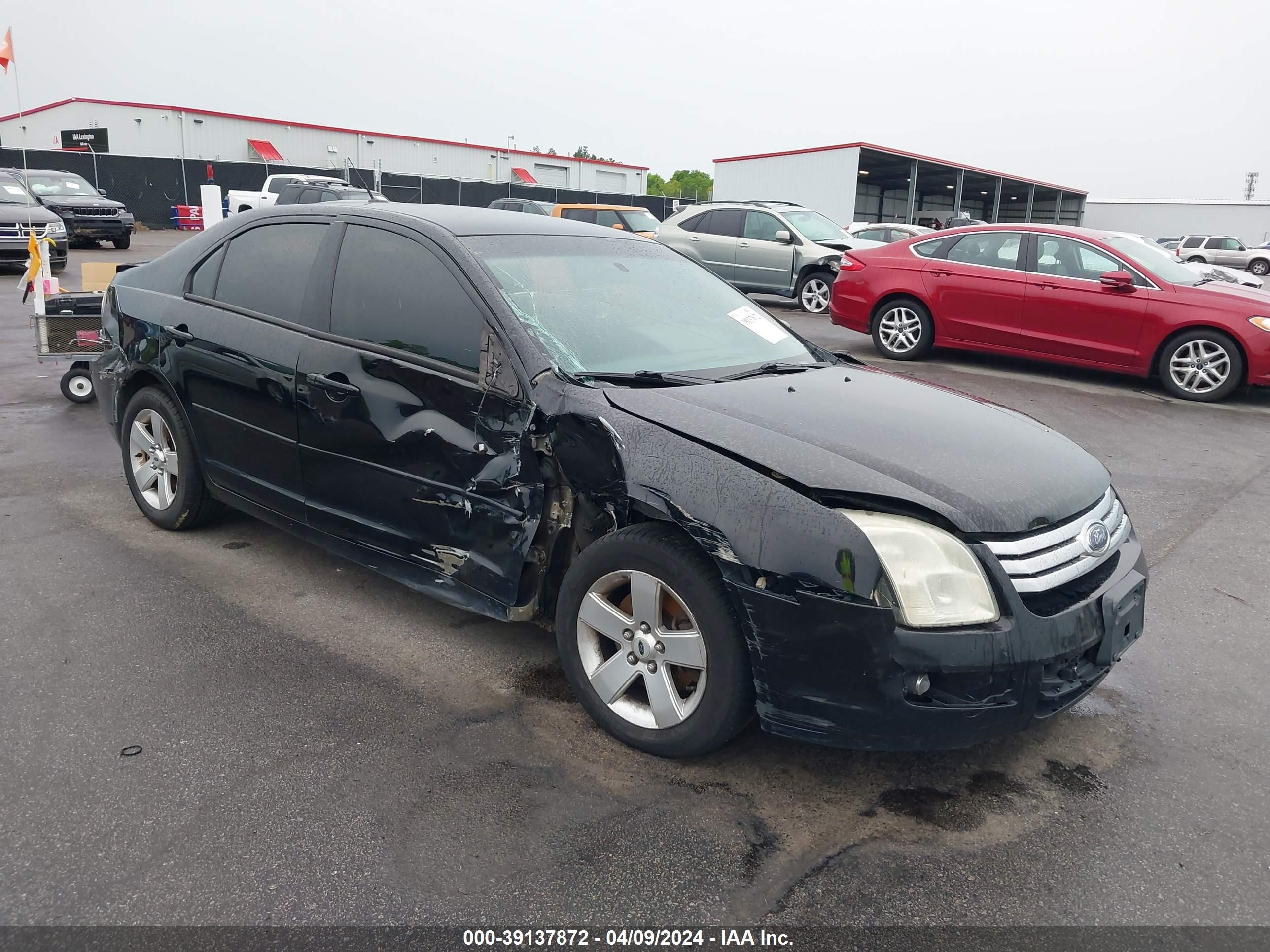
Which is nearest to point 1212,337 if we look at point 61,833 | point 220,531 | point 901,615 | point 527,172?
point 901,615

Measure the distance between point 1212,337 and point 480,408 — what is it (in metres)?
8.05

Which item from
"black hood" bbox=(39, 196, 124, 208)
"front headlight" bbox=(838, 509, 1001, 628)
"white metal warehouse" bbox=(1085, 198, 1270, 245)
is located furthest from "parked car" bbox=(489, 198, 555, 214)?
"white metal warehouse" bbox=(1085, 198, 1270, 245)

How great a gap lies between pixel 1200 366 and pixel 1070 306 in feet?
4.13

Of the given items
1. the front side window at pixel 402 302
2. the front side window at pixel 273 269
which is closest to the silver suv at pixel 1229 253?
the front side window at pixel 273 269

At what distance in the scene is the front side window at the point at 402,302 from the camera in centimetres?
341

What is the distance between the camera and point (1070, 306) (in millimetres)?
9219

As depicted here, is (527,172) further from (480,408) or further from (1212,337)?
(480,408)

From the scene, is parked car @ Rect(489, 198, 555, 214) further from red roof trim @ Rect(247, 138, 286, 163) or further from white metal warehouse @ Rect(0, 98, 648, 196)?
red roof trim @ Rect(247, 138, 286, 163)

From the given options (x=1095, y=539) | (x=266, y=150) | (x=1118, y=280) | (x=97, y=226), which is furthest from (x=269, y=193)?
(x=1095, y=539)

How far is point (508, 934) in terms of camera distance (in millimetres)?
2223

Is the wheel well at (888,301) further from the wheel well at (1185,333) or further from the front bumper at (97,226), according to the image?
the front bumper at (97,226)

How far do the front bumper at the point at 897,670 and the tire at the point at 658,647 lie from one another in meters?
0.08

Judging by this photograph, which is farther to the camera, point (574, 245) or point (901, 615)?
point (574, 245)

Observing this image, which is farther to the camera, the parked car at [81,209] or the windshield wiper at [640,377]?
the parked car at [81,209]
